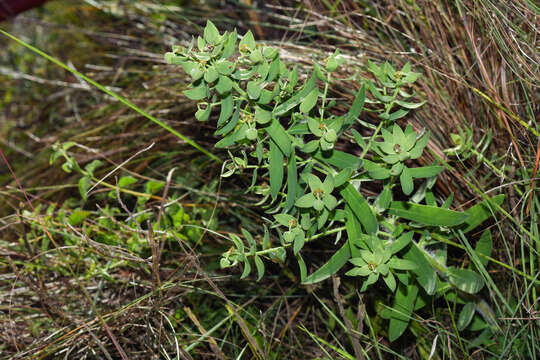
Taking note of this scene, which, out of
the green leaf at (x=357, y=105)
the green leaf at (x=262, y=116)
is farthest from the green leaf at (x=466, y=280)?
the green leaf at (x=262, y=116)

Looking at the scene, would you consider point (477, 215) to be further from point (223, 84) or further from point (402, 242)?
point (223, 84)

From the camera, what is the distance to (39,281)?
1.12 metres

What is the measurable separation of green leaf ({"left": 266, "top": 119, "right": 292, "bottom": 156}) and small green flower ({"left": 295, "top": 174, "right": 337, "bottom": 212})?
0.20 ft

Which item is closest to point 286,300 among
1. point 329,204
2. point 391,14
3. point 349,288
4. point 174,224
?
point 349,288

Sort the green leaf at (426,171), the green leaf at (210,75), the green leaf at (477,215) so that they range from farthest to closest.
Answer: the green leaf at (477,215), the green leaf at (426,171), the green leaf at (210,75)

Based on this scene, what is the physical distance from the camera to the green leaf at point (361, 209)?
820 millimetres

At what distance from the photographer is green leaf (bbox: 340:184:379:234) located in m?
0.82

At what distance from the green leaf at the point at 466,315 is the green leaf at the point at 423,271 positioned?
16 cm

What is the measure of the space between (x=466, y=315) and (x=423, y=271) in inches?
7.7

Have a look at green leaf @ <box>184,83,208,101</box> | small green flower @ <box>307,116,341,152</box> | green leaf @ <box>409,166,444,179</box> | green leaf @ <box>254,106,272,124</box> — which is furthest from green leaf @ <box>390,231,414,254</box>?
green leaf @ <box>184,83,208,101</box>

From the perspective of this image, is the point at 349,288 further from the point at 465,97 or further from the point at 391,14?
the point at 391,14

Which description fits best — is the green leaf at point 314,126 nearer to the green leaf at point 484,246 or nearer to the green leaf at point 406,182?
the green leaf at point 406,182

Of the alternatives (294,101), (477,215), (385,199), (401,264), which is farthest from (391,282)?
(294,101)

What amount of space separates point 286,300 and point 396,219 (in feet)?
1.14
